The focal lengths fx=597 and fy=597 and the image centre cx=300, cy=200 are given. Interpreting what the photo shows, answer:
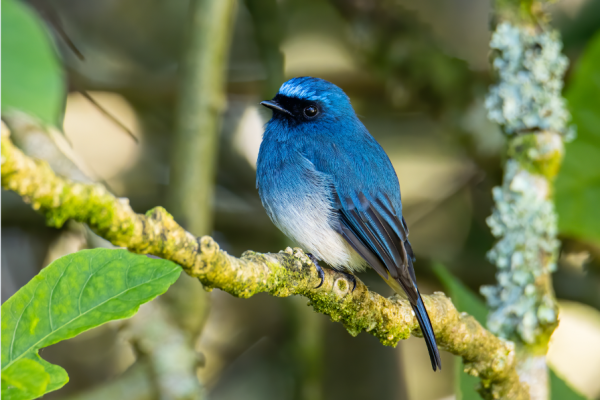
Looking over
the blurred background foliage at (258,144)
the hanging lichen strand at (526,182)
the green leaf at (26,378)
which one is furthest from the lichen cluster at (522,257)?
the green leaf at (26,378)

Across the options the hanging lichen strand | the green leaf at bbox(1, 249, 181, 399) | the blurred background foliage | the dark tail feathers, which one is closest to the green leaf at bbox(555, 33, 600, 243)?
the blurred background foliage

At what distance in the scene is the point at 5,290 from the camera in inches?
138

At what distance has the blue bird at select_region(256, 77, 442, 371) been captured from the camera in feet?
7.52

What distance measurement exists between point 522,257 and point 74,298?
6.84 feet

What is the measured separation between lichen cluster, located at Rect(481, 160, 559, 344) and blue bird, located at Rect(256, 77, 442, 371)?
18.4 inches

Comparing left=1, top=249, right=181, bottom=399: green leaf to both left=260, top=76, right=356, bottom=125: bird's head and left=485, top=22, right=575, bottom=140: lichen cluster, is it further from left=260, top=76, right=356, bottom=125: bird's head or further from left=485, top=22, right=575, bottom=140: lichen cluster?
left=485, top=22, right=575, bottom=140: lichen cluster

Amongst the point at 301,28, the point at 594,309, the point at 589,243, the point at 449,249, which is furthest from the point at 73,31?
the point at 594,309

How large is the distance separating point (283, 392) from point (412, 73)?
7.40ft

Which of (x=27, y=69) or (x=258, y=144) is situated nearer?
(x=27, y=69)

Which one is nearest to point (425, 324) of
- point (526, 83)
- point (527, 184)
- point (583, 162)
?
point (527, 184)

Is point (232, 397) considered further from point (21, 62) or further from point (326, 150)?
point (21, 62)

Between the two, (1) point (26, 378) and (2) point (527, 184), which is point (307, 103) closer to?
(2) point (527, 184)

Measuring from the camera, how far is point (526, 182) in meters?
2.61

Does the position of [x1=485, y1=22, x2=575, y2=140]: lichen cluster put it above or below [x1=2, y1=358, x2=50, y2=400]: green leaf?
above
